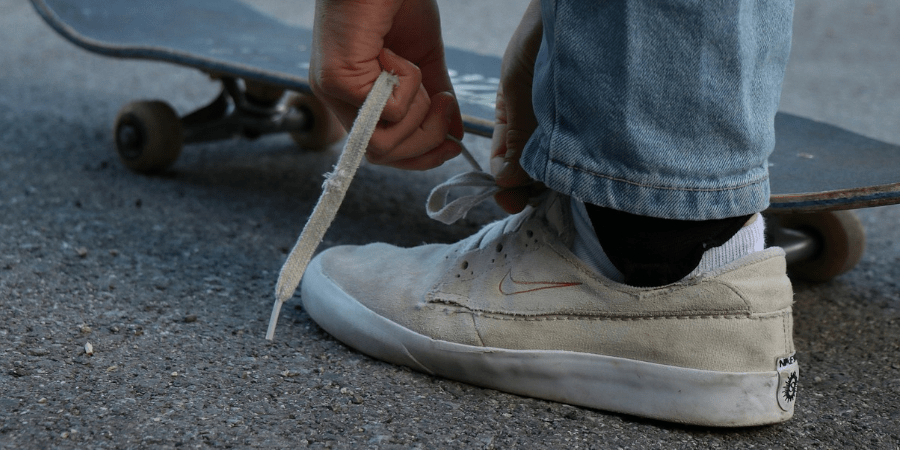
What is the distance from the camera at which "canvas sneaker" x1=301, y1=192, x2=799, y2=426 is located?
83cm

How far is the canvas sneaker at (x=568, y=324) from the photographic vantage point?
83cm

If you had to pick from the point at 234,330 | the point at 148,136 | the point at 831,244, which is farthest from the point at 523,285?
the point at 148,136

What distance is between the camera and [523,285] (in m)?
0.92

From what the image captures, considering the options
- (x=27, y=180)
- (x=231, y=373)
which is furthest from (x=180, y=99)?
(x=231, y=373)

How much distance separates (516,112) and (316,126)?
1221 millimetres

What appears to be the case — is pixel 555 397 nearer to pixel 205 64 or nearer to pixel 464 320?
pixel 464 320

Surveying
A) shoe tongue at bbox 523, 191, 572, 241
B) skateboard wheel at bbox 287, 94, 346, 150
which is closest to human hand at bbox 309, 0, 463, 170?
shoe tongue at bbox 523, 191, 572, 241

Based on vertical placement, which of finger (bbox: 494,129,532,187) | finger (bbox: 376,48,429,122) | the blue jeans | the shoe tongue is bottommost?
the shoe tongue

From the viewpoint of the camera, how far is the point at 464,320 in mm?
936

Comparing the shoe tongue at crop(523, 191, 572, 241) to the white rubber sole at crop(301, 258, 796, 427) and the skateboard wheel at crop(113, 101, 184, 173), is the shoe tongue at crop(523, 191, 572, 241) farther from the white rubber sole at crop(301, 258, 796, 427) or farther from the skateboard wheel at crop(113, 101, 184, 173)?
the skateboard wheel at crop(113, 101, 184, 173)

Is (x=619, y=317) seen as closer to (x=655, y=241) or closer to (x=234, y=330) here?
(x=655, y=241)

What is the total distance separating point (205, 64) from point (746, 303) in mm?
1234

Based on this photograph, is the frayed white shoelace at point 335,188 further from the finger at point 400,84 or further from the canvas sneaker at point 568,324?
the canvas sneaker at point 568,324

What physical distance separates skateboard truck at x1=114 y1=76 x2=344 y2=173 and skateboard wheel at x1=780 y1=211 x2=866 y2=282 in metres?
1.16
